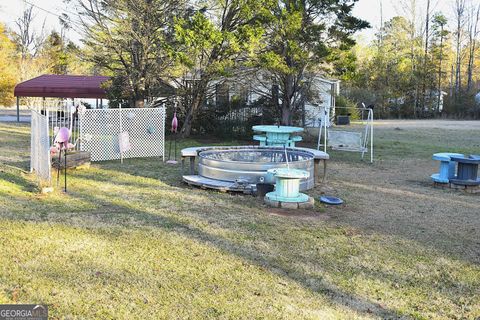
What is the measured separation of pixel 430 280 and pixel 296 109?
13942mm

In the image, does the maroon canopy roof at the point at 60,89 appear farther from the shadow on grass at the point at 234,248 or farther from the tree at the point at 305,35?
the shadow on grass at the point at 234,248

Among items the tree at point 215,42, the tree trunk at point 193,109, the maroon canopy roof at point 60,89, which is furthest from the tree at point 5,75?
the tree at point 215,42

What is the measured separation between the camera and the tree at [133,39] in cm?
1606

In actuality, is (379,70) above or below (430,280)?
above

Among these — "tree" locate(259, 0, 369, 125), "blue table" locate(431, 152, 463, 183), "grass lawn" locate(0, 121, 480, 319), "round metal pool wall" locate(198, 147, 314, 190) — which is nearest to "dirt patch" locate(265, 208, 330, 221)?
"grass lawn" locate(0, 121, 480, 319)

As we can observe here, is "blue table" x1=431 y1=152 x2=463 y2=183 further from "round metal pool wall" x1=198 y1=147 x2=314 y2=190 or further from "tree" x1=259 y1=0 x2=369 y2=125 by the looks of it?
"tree" x1=259 y1=0 x2=369 y2=125

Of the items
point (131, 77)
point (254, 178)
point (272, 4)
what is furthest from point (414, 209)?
point (131, 77)

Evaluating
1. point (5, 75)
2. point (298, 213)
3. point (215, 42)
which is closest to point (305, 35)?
point (215, 42)

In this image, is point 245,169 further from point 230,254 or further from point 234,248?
point 230,254

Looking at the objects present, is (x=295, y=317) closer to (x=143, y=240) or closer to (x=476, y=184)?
(x=143, y=240)

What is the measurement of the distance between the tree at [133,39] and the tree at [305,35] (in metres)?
3.58

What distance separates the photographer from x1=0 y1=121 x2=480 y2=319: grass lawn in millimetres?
3668

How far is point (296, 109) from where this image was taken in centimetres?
1797

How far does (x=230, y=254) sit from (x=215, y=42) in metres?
11.4
